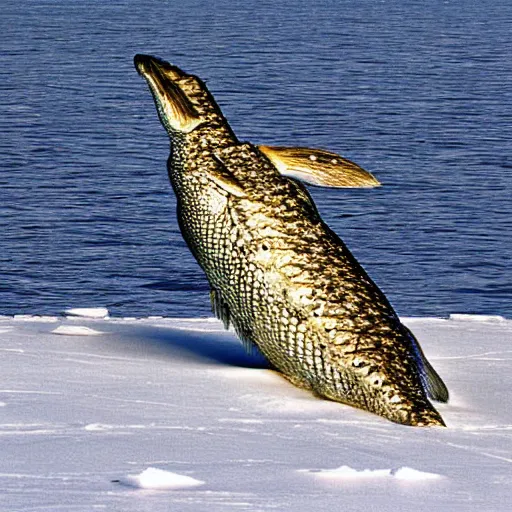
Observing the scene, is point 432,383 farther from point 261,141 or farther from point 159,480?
point 261,141

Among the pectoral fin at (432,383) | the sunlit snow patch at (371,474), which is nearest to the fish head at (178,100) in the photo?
the pectoral fin at (432,383)

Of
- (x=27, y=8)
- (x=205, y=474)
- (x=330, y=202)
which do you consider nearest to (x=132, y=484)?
(x=205, y=474)

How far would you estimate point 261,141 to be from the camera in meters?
22.8

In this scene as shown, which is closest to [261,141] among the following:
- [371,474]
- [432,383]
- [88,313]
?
[88,313]

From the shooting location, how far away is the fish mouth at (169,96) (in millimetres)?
7715

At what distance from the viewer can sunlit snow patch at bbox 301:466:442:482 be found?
5.62m

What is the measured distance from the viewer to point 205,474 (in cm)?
558

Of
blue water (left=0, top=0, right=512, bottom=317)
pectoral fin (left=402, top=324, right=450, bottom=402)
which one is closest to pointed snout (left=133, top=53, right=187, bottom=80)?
pectoral fin (left=402, top=324, right=450, bottom=402)

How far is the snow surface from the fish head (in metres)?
1.13

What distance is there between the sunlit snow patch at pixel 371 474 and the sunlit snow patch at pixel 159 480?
1.55 ft

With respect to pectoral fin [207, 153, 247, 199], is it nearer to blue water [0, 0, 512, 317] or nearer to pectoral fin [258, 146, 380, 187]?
pectoral fin [258, 146, 380, 187]

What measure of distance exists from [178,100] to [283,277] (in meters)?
1.08

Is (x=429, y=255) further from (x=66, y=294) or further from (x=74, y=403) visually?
(x=74, y=403)

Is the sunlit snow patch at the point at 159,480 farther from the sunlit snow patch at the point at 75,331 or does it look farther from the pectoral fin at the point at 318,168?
the sunlit snow patch at the point at 75,331
